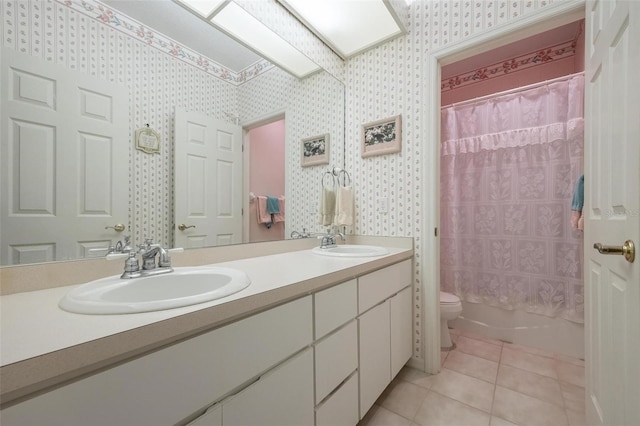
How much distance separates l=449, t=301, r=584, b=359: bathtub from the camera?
6.12 feet

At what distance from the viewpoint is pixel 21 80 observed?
78 cm

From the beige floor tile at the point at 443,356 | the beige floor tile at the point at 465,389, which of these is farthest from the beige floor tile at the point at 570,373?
the beige floor tile at the point at 443,356

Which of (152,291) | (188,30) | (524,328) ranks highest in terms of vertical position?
(188,30)

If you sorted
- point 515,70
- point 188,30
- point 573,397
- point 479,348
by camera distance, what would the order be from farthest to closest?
point 515,70, point 479,348, point 573,397, point 188,30

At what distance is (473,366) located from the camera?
174cm

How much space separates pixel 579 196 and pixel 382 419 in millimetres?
1810

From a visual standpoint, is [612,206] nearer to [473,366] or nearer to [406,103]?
[406,103]

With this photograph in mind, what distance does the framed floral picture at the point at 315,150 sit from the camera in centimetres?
181

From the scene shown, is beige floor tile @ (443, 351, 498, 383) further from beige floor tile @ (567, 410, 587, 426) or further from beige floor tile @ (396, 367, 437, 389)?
beige floor tile @ (567, 410, 587, 426)

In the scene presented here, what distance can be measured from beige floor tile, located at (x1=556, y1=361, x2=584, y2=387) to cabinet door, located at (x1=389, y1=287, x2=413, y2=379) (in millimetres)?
921

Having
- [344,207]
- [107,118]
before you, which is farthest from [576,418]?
[107,118]

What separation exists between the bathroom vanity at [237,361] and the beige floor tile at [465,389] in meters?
0.50

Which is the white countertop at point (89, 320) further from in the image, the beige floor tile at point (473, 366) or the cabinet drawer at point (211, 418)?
the beige floor tile at point (473, 366)

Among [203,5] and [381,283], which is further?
[381,283]
